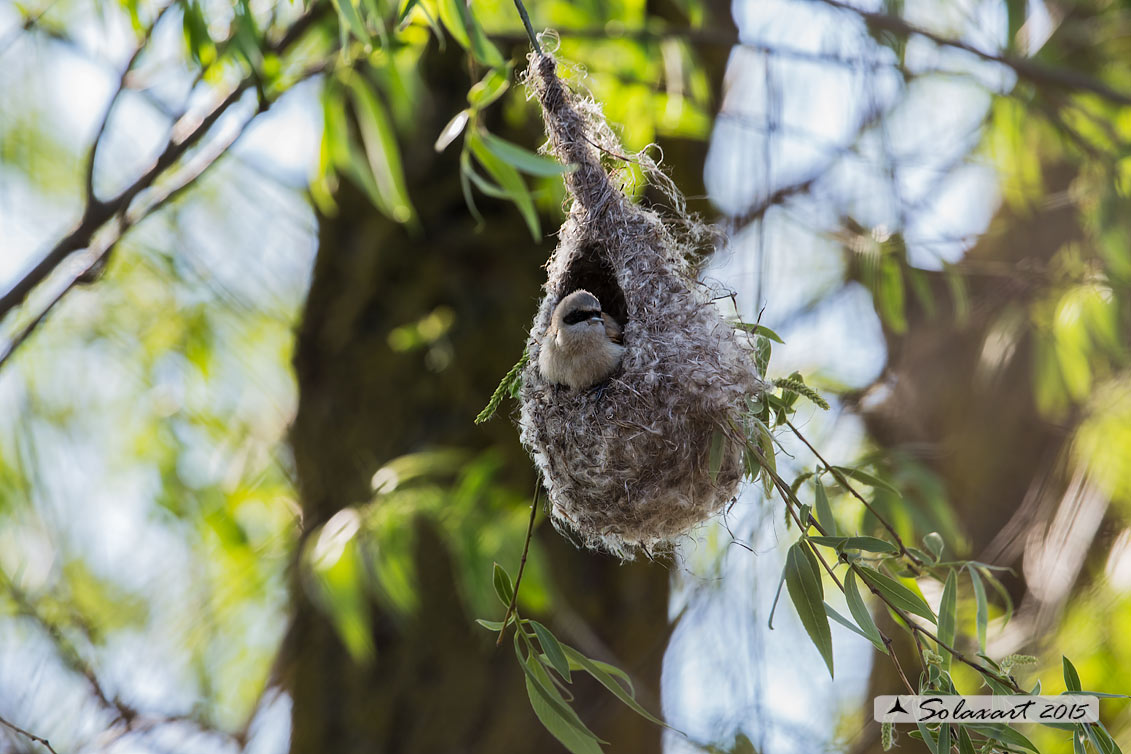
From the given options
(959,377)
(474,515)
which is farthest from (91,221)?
(959,377)

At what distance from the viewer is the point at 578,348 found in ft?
7.82

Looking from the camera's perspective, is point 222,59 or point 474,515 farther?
point 474,515

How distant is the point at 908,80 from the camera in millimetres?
3779

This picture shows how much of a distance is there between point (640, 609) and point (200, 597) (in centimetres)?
197

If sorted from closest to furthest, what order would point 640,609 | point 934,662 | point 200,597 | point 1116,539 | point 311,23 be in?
point 934,662, point 311,23, point 640,609, point 200,597, point 1116,539

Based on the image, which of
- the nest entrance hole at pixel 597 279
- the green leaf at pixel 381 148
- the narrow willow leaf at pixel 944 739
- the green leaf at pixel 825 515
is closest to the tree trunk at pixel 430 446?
the green leaf at pixel 381 148

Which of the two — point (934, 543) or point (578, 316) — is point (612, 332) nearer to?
point (578, 316)

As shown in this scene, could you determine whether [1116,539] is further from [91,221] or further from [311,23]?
[91,221]

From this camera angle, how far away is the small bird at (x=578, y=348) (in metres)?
2.37

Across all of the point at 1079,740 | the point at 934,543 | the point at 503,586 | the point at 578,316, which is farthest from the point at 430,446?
the point at 1079,740

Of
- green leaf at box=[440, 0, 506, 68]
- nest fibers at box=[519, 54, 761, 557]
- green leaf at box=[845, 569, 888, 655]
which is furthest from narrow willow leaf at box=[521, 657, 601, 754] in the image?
green leaf at box=[440, 0, 506, 68]

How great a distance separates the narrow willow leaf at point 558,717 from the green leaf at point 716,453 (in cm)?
53

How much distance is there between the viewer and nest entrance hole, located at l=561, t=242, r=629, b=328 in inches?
105

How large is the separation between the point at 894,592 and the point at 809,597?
0.52 ft
